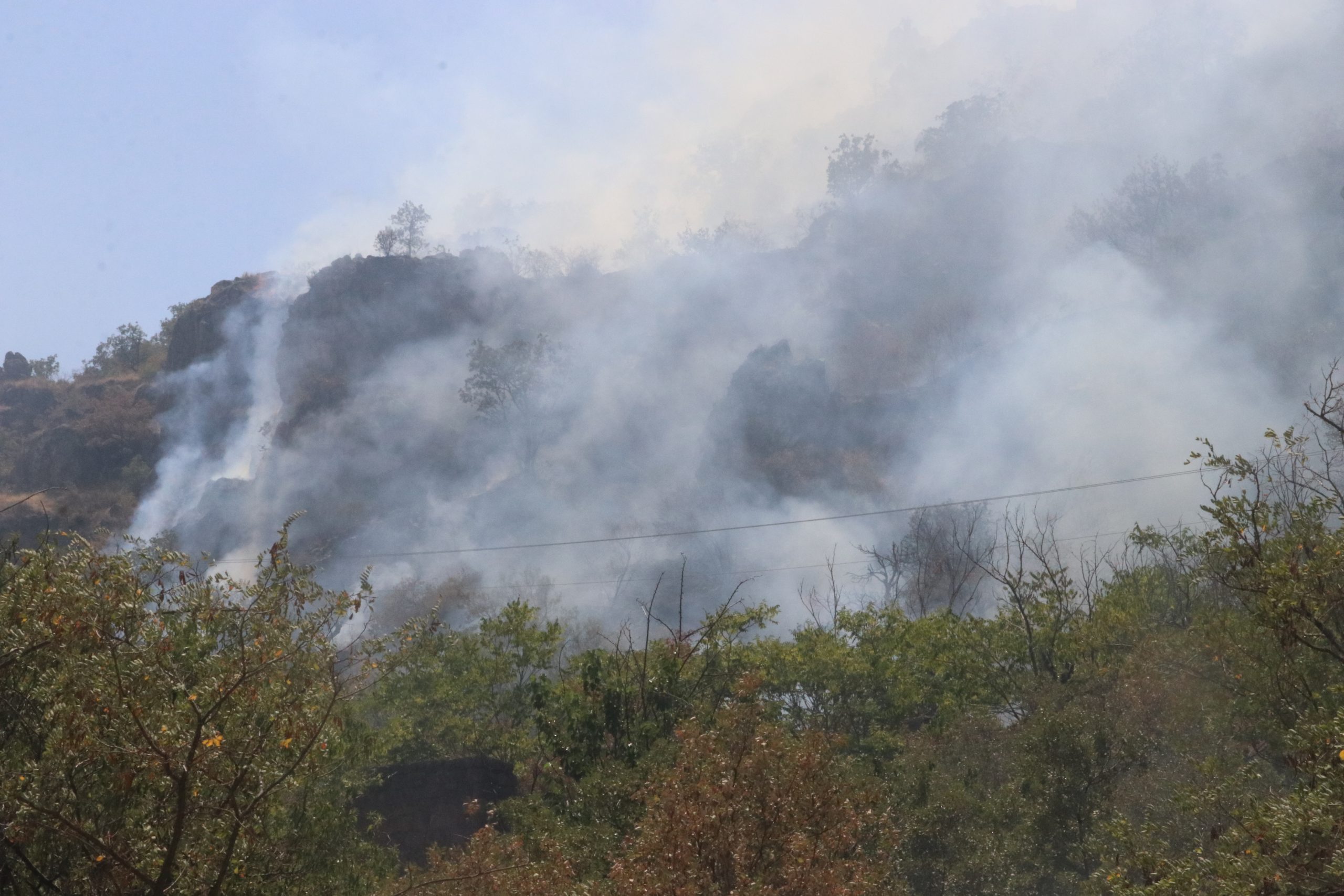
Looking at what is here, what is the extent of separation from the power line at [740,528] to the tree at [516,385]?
23.4ft

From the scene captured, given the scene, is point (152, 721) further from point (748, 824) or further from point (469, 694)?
point (469, 694)

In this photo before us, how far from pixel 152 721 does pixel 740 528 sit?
4475 centimetres

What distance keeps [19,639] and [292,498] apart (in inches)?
2299

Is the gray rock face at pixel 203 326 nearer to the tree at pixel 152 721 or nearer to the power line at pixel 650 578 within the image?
the power line at pixel 650 578

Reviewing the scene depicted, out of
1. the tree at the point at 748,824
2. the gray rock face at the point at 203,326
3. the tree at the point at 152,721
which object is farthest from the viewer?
the gray rock face at the point at 203,326

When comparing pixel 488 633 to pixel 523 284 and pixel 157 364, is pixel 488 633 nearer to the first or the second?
pixel 523 284

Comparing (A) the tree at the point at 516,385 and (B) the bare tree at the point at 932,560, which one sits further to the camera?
(A) the tree at the point at 516,385

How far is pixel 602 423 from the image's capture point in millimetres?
60875

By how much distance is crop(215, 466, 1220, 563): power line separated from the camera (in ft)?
143

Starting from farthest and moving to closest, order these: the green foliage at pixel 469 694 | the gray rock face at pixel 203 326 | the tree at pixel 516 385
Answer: the gray rock face at pixel 203 326
the tree at pixel 516 385
the green foliage at pixel 469 694

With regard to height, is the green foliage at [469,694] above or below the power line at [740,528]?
below

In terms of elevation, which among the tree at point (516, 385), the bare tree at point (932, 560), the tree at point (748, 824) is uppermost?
the tree at point (516, 385)

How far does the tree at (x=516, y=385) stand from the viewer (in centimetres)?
5672

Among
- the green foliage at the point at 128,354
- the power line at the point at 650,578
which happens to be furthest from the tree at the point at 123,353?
the power line at the point at 650,578
